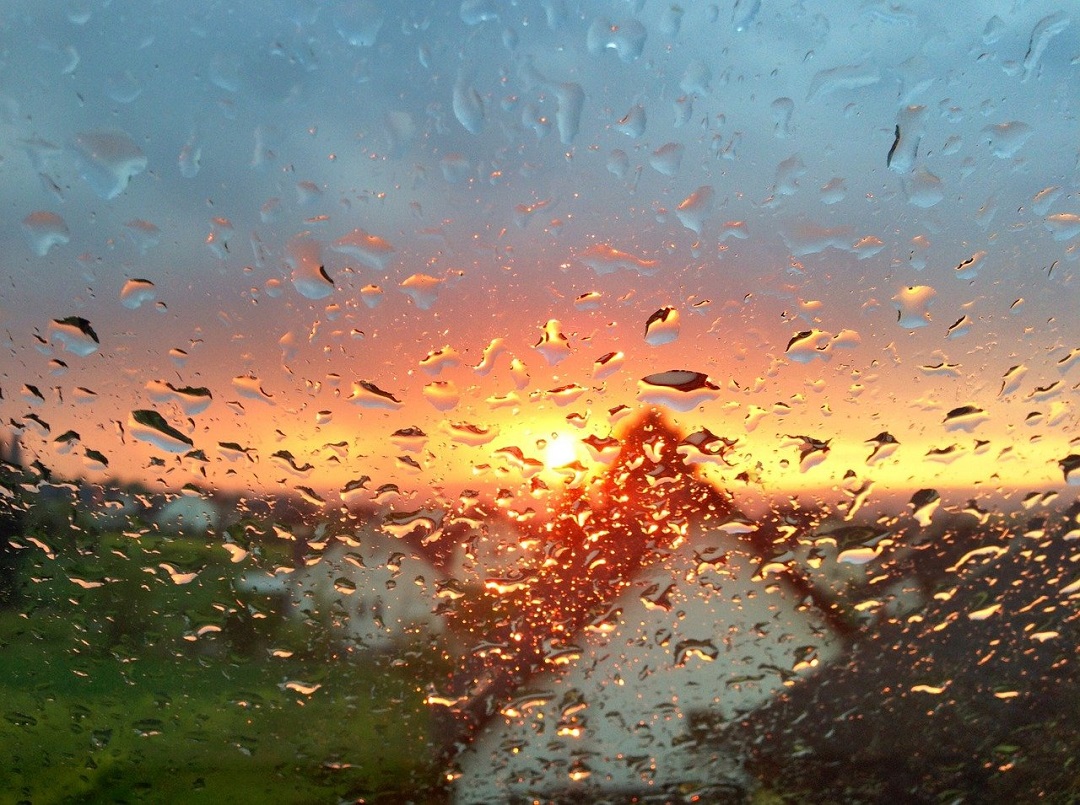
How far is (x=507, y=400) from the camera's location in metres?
1.70

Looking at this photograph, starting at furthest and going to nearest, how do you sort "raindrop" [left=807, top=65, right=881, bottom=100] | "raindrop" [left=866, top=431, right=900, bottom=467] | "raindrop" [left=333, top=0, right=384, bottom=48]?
"raindrop" [left=866, top=431, right=900, bottom=467], "raindrop" [left=807, top=65, right=881, bottom=100], "raindrop" [left=333, top=0, right=384, bottom=48]

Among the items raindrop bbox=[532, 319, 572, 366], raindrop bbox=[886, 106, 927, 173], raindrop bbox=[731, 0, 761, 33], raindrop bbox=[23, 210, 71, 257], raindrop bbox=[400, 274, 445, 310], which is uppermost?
raindrop bbox=[731, 0, 761, 33]

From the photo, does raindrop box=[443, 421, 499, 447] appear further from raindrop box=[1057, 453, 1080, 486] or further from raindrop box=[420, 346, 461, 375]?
raindrop box=[1057, 453, 1080, 486]

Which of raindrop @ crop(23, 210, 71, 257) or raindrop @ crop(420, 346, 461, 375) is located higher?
raindrop @ crop(23, 210, 71, 257)

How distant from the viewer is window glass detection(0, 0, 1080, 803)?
1.59 meters

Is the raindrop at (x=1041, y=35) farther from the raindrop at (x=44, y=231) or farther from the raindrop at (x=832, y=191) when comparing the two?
the raindrop at (x=44, y=231)

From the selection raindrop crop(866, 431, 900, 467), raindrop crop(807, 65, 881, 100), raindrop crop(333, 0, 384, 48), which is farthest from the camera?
raindrop crop(866, 431, 900, 467)

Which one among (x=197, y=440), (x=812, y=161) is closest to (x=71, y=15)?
(x=197, y=440)

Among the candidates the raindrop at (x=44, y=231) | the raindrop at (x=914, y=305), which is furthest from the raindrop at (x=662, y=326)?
the raindrop at (x=44, y=231)

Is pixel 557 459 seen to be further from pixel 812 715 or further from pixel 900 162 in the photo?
pixel 900 162

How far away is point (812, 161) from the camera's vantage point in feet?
5.51

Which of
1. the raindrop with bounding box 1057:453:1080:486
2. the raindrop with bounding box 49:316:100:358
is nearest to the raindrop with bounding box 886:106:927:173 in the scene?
the raindrop with bounding box 1057:453:1080:486

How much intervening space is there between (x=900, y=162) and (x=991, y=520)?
2.69ft

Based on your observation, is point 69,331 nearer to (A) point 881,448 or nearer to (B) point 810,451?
(B) point 810,451
